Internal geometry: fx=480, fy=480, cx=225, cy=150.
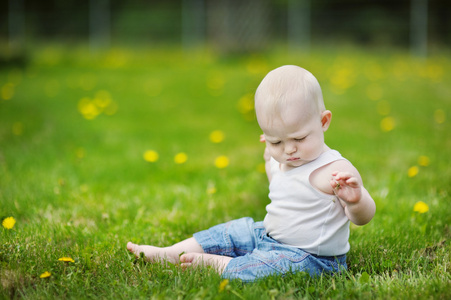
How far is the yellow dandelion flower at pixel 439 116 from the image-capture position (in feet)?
14.9

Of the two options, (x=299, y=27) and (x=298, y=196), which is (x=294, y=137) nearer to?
(x=298, y=196)

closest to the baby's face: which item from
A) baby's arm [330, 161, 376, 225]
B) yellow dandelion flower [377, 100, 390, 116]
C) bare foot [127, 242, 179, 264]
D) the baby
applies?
the baby

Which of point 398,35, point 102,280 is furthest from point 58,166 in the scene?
point 398,35

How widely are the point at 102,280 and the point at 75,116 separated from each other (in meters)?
3.70

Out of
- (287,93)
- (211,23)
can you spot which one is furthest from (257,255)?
(211,23)

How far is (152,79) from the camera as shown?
327 inches

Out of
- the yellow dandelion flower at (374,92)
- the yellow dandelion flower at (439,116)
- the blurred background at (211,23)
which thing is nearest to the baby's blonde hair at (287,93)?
the yellow dandelion flower at (439,116)

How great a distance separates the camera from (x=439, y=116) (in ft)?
15.8

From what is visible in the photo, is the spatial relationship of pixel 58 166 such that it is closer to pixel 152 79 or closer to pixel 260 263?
pixel 260 263

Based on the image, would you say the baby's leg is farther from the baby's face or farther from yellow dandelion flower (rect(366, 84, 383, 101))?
yellow dandelion flower (rect(366, 84, 383, 101))

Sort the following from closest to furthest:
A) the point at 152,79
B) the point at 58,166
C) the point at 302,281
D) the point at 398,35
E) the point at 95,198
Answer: the point at 302,281, the point at 95,198, the point at 58,166, the point at 152,79, the point at 398,35

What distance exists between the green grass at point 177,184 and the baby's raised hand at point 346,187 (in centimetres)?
32

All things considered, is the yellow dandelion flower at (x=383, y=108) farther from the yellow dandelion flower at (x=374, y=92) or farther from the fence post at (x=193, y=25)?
the fence post at (x=193, y=25)

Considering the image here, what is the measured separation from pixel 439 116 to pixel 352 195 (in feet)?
11.8
